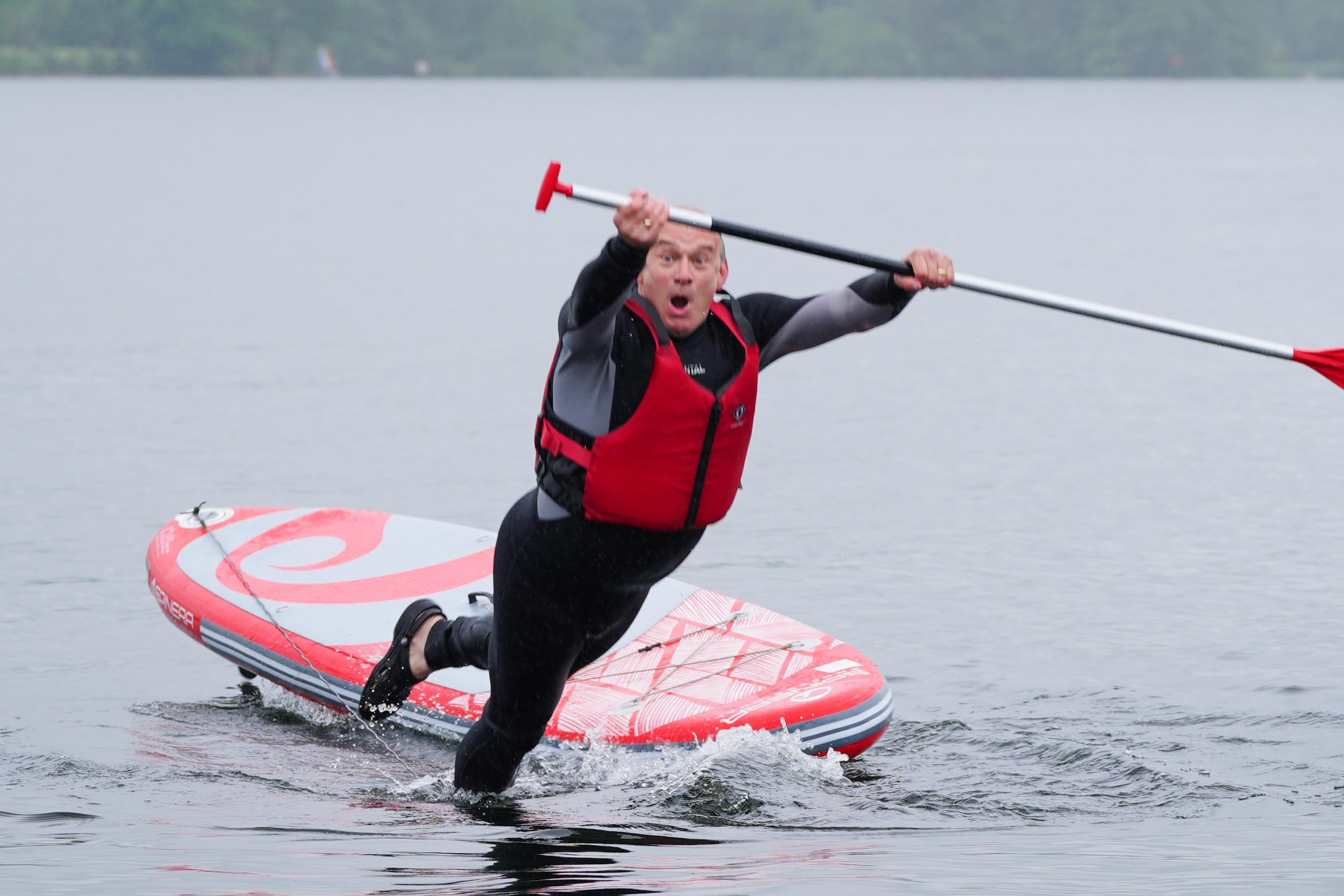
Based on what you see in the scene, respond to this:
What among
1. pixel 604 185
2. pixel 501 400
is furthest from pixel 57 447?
pixel 604 185

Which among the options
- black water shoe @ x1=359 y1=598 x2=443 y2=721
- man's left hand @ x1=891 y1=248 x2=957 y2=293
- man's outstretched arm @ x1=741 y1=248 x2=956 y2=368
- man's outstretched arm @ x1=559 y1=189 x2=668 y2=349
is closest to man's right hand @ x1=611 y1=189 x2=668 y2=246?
man's outstretched arm @ x1=559 y1=189 x2=668 y2=349

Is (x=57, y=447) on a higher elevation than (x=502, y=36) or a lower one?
lower

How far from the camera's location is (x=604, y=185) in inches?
1314

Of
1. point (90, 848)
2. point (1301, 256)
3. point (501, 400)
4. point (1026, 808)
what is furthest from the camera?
point (1301, 256)

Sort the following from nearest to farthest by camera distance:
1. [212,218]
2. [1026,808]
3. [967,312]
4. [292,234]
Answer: [1026,808], [967,312], [292,234], [212,218]

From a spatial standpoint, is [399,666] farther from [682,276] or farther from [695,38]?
[695,38]

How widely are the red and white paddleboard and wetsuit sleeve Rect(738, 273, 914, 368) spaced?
58.3 inches

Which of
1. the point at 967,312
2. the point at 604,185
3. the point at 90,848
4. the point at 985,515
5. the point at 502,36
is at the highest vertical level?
the point at 502,36

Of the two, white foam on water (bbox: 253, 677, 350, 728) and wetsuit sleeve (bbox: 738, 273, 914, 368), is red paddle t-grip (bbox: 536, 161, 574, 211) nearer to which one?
wetsuit sleeve (bbox: 738, 273, 914, 368)

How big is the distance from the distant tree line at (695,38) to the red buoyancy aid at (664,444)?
262 ft

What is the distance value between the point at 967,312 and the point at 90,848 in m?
14.1

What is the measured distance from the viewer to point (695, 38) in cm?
9894

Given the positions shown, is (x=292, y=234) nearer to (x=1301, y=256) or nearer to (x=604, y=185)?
(x=604, y=185)

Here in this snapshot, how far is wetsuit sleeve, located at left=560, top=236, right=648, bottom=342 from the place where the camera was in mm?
3969
